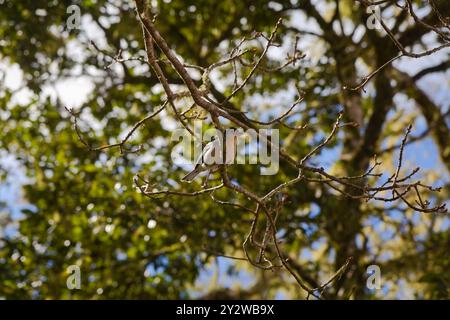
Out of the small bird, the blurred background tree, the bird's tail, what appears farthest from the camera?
the blurred background tree

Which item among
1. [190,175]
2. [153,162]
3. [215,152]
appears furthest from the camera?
[153,162]

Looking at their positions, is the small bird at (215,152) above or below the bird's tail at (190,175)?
above

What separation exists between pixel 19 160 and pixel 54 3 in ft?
5.58

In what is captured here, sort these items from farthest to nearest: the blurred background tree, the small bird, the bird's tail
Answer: the blurred background tree < the bird's tail < the small bird

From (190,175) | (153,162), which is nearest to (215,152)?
(190,175)

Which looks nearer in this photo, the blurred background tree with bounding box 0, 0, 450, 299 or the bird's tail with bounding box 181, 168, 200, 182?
the bird's tail with bounding box 181, 168, 200, 182

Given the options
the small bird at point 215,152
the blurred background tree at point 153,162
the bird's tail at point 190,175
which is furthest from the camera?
the blurred background tree at point 153,162

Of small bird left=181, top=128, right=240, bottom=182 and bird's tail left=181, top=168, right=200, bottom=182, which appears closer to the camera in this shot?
small bird left=181, top=128, right=240, bottom=182

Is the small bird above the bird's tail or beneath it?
above

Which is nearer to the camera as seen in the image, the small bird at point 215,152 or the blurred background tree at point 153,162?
the small bird at point 215,152

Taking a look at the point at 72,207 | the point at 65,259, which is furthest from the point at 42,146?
the point at 65,259

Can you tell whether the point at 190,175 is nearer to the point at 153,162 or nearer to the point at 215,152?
the point at 215,152
